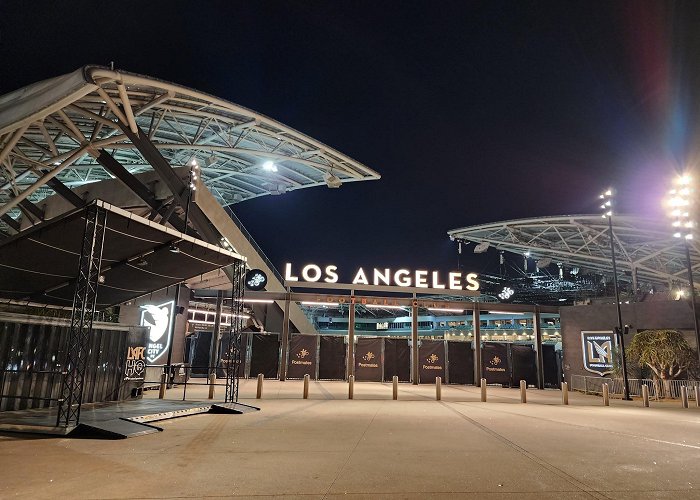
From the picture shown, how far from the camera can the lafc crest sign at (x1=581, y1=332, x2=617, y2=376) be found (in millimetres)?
25500

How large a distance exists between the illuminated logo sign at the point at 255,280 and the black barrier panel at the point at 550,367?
17960 millimetres

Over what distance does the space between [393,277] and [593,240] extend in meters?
21.4

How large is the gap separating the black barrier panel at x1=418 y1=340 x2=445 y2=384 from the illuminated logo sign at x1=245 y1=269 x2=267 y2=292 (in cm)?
1036

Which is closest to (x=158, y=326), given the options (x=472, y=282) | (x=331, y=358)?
(x=331, y=358)

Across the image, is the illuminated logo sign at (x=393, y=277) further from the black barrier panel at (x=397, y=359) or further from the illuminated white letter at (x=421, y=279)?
the black barrier panel at (x=397, y=359)

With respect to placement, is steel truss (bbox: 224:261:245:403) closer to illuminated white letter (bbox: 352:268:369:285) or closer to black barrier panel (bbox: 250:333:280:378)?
black barrier panel (bbox: 250:333:280:378)

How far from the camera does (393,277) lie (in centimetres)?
2900

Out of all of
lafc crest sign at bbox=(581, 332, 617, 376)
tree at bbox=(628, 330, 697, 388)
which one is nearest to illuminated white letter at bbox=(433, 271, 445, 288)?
lafc crest sign at bbox=(581, 332, 617, 376)

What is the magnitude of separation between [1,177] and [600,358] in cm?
3866

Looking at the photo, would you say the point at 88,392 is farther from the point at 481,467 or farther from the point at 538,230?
the point at 538,230

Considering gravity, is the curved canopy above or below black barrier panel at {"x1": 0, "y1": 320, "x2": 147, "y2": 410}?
above

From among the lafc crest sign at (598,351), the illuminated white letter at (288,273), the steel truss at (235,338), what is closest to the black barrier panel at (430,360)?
the lafc crest sign at (598,351)

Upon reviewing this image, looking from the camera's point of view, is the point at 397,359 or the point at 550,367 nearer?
the point at 397,359

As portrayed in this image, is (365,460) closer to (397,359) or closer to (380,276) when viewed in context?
(397,359)
